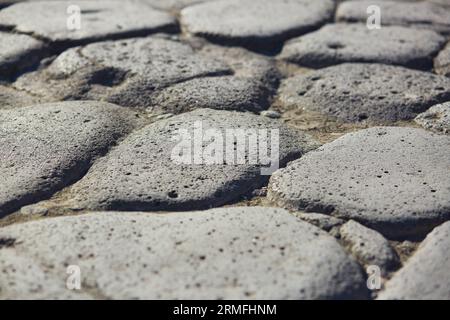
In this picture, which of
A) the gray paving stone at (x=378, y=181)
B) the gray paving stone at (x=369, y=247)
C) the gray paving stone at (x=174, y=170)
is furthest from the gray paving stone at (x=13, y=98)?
the gray paving stone at (x=369, y=247)

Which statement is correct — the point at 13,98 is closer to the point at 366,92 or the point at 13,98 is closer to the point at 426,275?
the point at 366,92

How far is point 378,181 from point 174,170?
0.47 meters

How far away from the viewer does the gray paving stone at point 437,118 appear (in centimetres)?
199

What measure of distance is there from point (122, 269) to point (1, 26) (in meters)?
1.56

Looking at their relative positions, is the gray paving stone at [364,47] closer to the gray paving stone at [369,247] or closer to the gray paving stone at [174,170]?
the gray paving stone at [174,170]

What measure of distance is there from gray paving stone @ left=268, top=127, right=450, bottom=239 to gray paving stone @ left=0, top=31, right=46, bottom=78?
1058mm

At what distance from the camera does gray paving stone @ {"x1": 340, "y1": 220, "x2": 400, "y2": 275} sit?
56.4 inches

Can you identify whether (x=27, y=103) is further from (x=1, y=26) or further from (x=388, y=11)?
(x=388, y=11)

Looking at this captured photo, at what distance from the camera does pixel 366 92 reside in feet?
7.16

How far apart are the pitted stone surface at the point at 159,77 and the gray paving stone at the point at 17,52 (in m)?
0.07

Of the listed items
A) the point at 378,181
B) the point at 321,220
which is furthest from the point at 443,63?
the point at 321,220

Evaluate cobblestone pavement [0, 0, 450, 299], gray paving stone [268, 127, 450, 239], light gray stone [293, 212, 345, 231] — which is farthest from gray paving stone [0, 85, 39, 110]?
light gray stone [293, 212, 345, 231]

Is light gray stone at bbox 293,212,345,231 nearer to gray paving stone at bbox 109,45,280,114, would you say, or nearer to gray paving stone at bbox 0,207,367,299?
gray paving stone at bbox 0,207,367,299

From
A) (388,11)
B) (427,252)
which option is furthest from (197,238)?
(388,11)
